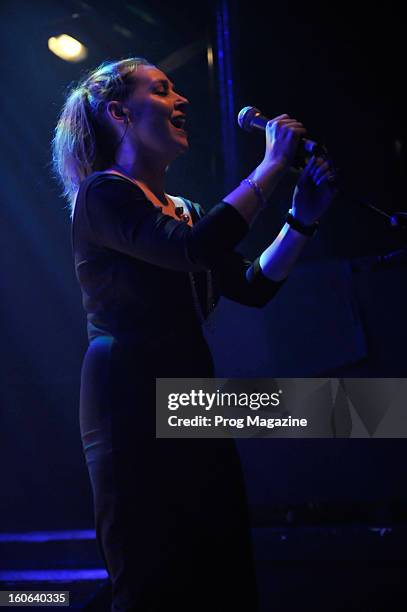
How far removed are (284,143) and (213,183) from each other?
207cm

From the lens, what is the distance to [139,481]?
3.32 ft

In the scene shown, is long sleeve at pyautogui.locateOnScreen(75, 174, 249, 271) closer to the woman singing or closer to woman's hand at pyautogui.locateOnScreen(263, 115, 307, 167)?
the woman singing

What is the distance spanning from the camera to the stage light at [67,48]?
3.04 meters

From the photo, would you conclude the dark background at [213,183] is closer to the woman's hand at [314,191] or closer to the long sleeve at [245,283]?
the long sleeve at [245,283]

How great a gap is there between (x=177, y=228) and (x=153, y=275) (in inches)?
5.5

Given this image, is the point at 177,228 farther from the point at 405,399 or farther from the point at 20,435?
the point at 20,435

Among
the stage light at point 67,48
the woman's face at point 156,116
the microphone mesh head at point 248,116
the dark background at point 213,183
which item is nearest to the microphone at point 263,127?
the microphone mesh head at point 248,116

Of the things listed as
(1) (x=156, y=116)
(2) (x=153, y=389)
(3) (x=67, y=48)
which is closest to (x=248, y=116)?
(1) (x=156, y=116)

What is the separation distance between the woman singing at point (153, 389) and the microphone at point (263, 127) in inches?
1.1

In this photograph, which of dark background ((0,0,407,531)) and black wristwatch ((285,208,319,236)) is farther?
dark background ((0,0,407,531))

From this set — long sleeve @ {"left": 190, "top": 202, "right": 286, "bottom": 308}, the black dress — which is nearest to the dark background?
long sleeve @ {"left": 190, "top": 202, "right": 286, "bottom": 308}

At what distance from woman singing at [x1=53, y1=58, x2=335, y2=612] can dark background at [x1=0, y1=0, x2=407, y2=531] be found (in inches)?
66.8

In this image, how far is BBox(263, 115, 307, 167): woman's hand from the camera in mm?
1086

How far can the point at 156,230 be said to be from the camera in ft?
3.29
